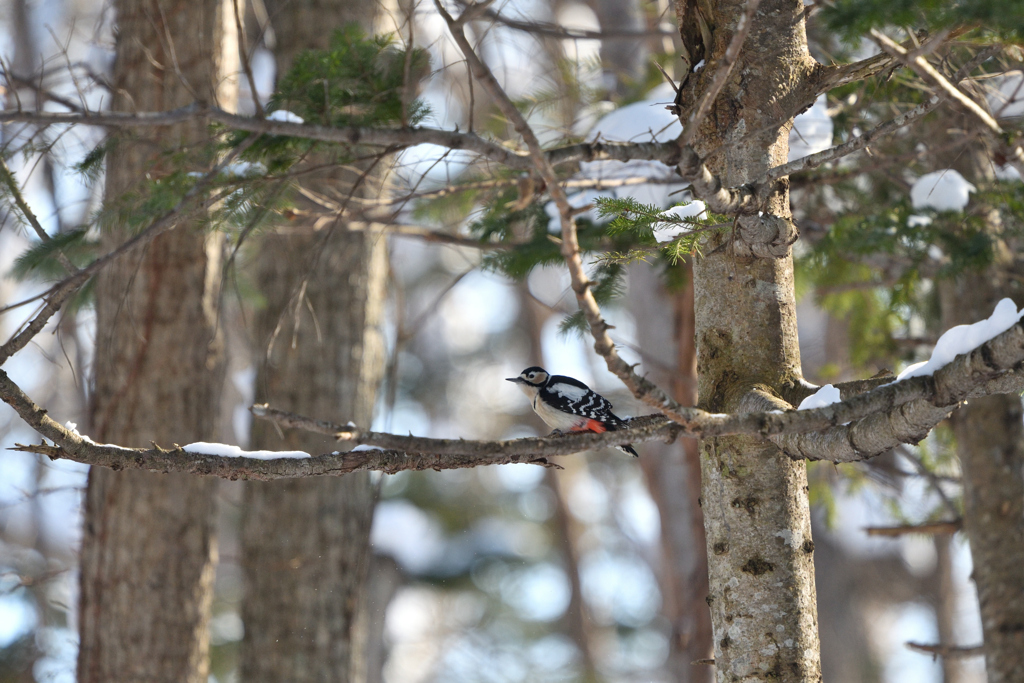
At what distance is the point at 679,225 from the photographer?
2.33 m

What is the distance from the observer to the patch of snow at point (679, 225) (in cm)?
232

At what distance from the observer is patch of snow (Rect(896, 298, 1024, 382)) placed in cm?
181

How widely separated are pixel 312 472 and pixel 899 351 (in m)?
4.64

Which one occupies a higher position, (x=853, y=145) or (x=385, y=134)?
(x=385, y=134)

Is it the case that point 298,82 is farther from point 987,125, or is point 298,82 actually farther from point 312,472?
point 987,125

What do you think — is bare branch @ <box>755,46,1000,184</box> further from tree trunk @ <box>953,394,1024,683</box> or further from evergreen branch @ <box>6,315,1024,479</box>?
tree trunk @ <box>953,394,1024,683</box>

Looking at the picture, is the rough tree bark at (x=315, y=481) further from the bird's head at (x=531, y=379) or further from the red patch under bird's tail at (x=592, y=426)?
the red patch under bird's tail at (x=592, y=426)

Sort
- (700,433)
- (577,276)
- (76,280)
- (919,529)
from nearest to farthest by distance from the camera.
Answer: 1. (577,276)
2. (700,433)
3. (76,280)
4. (919,529)

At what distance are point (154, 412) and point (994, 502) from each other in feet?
15.4

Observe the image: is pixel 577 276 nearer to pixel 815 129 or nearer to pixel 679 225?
pixel 679 225

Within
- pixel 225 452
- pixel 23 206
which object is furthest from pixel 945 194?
pixel 23 206

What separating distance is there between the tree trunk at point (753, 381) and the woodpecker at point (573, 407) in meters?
1.03

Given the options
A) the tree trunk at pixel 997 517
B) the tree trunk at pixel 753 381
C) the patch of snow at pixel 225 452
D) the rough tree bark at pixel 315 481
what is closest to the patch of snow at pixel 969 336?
the tree trunk at pixel 753 381

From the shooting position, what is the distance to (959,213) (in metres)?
4.01
